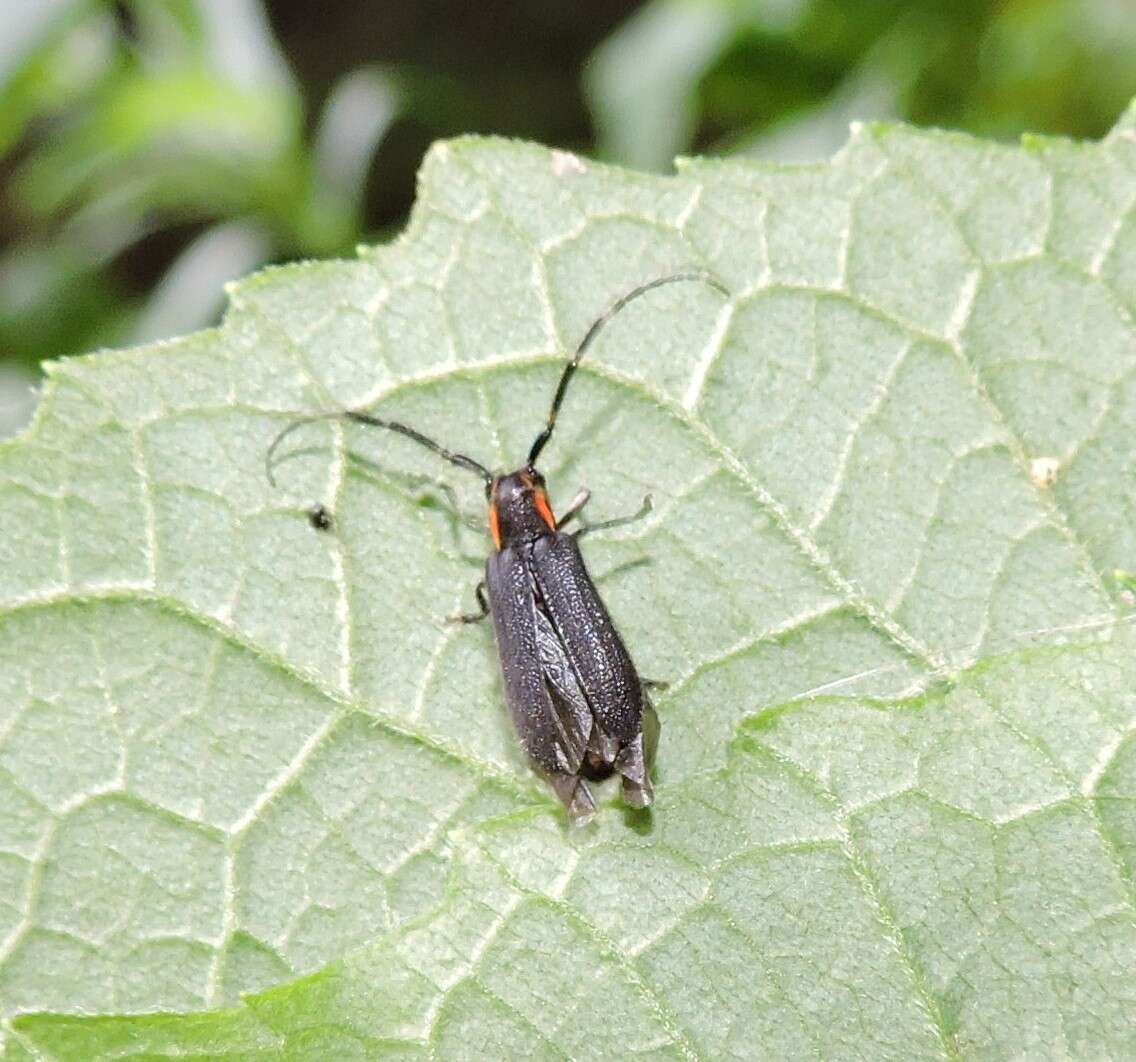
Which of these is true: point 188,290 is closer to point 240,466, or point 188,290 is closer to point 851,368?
point 240,466

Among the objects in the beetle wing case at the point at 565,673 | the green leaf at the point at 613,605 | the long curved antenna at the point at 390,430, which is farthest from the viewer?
→ the long curved antenna at the point at 390,430

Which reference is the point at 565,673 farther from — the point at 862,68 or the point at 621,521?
the point at 862,68

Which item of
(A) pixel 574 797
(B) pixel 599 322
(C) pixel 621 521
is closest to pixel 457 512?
(C) pixel 621 521

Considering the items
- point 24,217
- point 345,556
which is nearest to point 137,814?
point 345,556

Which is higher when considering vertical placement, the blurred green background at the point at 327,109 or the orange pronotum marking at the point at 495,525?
the blurred green background at the point at 327,109

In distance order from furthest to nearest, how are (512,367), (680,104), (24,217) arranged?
(24,217), (680,104), (512,367)

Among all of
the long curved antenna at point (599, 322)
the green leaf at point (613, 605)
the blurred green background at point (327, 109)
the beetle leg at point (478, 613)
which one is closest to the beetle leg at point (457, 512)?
the green leaf at point (613, 605)

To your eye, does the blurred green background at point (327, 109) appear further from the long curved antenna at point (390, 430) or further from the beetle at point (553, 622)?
the beetle at point (553, 622)
